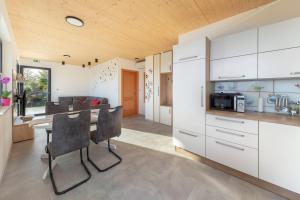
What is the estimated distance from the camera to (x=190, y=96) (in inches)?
96.4

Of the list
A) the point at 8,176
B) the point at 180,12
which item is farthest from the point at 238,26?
the point at 8,176

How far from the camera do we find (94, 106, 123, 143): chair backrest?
7.07ft

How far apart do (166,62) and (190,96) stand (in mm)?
2468

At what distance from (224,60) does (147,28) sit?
67.8 inches

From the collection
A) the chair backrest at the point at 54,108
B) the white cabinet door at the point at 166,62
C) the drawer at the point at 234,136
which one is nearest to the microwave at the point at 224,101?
the drawer at the point at 234,136

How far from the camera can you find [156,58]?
494 cm

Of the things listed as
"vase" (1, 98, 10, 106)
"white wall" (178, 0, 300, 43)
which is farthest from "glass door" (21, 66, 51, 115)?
"white wall" (178, 0, 300, 43)

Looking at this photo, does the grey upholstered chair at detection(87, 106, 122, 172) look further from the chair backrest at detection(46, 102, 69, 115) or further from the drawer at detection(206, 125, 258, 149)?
the drawer at detection(206, 125, 258, 149)

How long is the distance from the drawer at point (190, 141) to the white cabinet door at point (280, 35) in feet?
5.18

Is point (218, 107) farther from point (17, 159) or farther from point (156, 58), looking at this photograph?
point (17, 159)

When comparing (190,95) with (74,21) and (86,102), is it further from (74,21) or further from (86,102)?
(74,21)

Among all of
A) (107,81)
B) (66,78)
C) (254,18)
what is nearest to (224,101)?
(254,18)

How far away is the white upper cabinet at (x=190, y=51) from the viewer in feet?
7.43

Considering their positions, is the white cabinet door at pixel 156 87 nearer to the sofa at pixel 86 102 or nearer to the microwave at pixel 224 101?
the sofa at pixel 86 102
